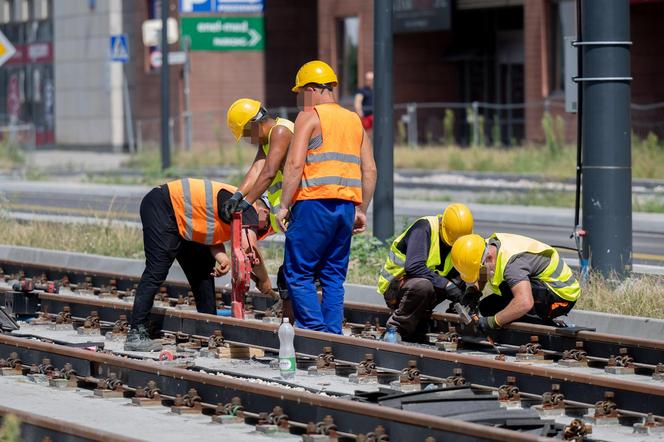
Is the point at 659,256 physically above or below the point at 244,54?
below

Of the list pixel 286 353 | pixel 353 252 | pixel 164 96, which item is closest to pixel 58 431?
pixel 286 353

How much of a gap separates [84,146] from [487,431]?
4342 cm

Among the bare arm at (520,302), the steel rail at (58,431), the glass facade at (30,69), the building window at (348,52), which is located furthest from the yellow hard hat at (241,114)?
the glass facade at (30,69)

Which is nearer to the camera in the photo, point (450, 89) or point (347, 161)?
point (347, 161)

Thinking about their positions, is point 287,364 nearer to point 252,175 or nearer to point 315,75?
point 252,175

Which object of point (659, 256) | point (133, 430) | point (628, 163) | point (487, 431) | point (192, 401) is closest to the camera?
point (487, 431)

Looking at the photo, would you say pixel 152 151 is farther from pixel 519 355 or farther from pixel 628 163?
pixel 519 355

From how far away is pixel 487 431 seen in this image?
6.78 meters

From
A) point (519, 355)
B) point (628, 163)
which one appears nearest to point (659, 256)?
point (628, 163)

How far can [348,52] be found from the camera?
139 ft

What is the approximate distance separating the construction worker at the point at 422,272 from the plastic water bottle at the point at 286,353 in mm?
1435

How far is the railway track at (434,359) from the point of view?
8086 millimetres

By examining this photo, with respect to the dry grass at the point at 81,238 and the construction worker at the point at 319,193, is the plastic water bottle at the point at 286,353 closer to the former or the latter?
the construction worker at the point at 319,193

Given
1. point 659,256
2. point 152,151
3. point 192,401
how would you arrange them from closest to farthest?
1. point 192,401
2. point 659,256
3. point 152,151
